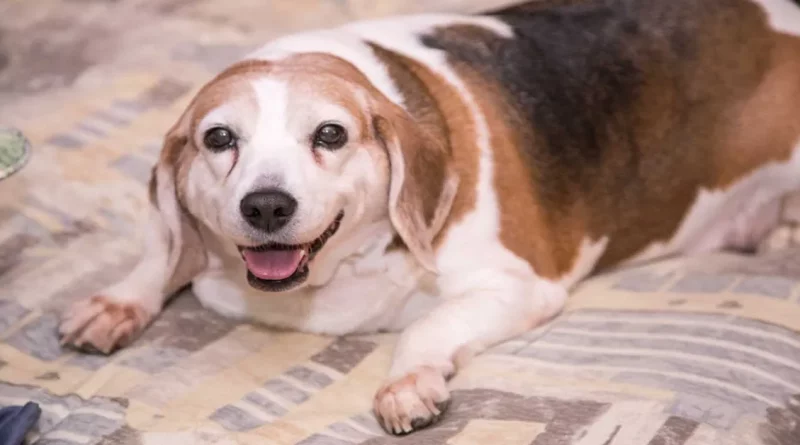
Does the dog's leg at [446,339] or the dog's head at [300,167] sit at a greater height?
the dog's head at [300,167]

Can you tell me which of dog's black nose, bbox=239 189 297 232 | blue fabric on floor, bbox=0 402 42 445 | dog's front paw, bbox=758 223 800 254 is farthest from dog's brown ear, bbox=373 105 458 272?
dog's front paw, bbox=758 223 800 254

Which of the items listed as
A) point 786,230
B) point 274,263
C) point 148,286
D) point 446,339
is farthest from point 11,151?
point 786,230

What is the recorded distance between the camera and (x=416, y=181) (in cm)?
200

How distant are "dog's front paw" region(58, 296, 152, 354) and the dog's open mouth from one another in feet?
1.18

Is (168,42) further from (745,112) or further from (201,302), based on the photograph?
(745,112)

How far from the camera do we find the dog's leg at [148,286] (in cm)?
212

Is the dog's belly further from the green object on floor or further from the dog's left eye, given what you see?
the green object on floor

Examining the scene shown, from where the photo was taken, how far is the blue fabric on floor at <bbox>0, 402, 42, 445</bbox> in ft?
5.95

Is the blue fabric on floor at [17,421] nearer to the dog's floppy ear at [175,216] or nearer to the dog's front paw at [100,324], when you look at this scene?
the dog's front paw at [100,324]

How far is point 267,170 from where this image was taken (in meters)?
1.84

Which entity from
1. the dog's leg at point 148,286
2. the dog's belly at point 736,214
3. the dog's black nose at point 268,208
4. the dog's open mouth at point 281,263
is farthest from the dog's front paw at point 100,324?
the dog's belly at point 736,214

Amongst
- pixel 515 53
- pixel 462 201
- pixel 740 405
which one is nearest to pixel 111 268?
pixel 462 201

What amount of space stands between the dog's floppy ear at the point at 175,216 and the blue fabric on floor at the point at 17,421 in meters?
0.41

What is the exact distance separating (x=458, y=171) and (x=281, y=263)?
401 millimetres
